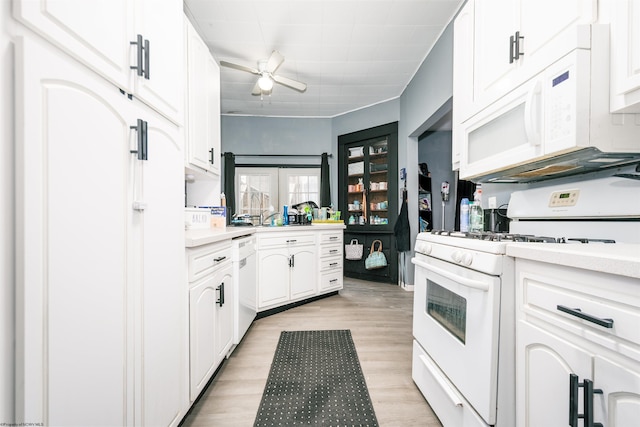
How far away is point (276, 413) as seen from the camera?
135 cm

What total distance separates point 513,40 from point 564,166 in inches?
24.1

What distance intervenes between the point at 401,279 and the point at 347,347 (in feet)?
6.82

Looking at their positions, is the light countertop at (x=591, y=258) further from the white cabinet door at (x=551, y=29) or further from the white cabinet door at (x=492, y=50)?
the white cabinet door at (x=492, y=50)

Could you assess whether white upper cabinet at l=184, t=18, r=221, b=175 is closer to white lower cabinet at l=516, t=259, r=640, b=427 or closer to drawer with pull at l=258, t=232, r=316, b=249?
drawer with pull at l=258, t=232, r=316, b=249

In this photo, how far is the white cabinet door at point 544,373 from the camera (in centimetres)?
73

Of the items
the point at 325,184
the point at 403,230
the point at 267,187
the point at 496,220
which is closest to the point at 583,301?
the point at 496,220

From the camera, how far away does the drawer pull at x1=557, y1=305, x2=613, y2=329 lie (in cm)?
64

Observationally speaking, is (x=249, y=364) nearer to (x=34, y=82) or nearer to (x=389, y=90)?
(x=34, y=82)

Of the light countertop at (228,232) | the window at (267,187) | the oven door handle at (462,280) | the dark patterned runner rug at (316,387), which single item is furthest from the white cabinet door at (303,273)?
the window at (267,187)

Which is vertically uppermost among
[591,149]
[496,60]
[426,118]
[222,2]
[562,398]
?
[222,2]

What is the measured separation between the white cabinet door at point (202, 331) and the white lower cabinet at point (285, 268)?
1.10 metres

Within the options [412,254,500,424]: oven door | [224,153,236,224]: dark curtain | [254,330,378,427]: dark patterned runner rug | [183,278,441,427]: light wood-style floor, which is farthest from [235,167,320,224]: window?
[412,254,500,424]: oven door

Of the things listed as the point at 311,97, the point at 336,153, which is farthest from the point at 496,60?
the point at 336,153

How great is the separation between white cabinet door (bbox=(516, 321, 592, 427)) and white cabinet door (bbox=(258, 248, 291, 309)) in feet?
6.91
